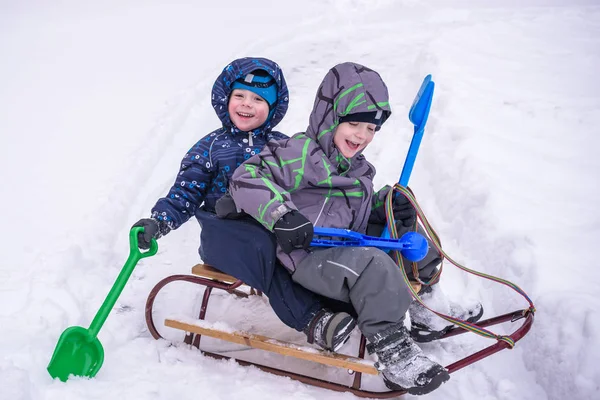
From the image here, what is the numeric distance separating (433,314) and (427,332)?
0.11 m

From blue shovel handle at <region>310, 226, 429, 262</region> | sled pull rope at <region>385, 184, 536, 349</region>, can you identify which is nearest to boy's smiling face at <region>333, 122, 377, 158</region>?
sled pull rope at <region>385, 184, 536, 349</region>

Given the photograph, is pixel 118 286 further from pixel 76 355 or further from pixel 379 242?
pixel 379 242

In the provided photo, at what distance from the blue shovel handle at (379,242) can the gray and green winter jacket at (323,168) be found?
12 centimetres

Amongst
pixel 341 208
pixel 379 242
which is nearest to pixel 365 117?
pixel 341 208

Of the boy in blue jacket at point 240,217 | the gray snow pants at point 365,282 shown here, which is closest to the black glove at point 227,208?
the boy in blue jacket at point 240,217

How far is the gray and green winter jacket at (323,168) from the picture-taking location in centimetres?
239

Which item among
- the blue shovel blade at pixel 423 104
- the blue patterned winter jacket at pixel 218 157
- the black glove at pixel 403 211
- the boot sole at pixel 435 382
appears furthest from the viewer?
the blue patterned winter jacket at pixel 218 157

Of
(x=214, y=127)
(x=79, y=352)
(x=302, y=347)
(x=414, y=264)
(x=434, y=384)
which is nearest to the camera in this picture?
(x=434, y=384)

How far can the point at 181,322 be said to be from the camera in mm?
2570

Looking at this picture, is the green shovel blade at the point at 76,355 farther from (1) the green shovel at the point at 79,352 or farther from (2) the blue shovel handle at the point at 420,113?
(2) the blue shovel handle at the point at 420,113

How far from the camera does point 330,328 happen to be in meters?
2.33

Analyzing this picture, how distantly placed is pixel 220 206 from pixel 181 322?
0.61 metres

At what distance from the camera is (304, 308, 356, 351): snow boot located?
2.32 m

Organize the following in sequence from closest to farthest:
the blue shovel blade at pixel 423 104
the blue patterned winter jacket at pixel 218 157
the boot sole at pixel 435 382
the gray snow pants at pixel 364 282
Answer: the boot sole at pixel 435 382 < the gray snow pants at pixel 364 282 < the blue shovel blade at pixel 423 104 < the blue patterned winter jacket at pixel 218 157
